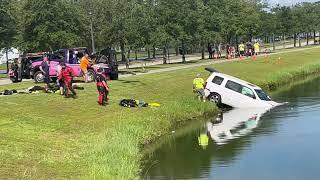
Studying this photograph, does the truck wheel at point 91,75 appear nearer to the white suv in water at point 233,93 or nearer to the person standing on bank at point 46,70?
the person standing on bank at point 46,70

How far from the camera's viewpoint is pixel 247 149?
70.0 feet

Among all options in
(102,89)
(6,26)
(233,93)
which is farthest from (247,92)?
(6,26)

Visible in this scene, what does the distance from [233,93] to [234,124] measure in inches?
216

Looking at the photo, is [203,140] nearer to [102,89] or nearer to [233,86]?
[102,89]

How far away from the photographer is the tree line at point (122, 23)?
175 feet

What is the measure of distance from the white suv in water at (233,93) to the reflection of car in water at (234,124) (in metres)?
0.48

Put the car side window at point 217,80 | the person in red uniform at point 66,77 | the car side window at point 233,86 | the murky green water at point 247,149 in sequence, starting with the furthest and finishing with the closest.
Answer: the car side window at point 217,80
the car side window at point 233,86
the person in red uniform at point 66,77
the murky green water at point 247,149

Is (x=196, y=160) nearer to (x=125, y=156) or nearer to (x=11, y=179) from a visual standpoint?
(x=125, y=156)

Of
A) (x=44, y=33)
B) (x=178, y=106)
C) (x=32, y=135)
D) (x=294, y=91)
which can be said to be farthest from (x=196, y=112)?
(x=44, y=33)

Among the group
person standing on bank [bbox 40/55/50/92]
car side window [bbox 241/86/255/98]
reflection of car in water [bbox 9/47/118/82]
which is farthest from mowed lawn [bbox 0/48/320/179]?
person standing on bank [bbox 40/55/50/92]

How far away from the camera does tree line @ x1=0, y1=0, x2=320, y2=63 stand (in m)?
53.4

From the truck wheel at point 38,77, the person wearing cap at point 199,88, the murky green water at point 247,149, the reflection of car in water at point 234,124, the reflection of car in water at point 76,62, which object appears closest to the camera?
the murky green water at point 247,149

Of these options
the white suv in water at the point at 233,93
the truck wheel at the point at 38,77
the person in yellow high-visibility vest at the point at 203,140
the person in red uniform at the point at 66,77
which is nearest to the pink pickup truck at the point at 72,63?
the truck wheel at the point at 38,77

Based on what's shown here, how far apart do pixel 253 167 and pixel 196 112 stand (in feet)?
40.1
